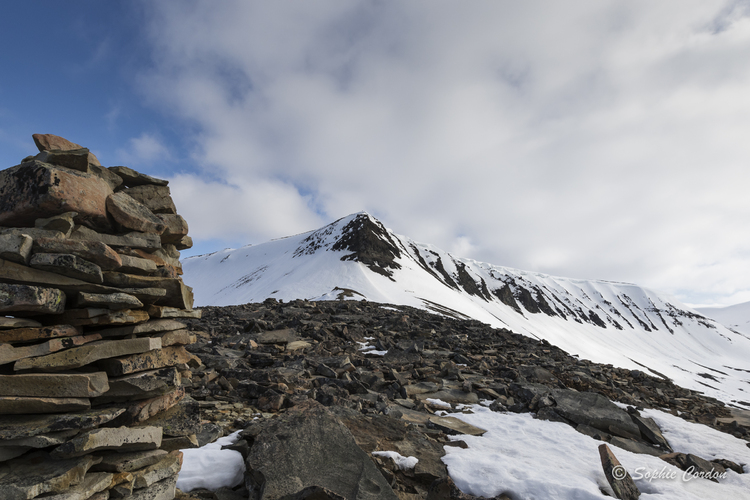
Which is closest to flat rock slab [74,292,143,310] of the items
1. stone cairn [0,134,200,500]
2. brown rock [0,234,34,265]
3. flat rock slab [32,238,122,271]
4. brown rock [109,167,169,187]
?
stone cairn [0,134,200,500]

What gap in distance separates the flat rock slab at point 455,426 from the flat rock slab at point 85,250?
698cm

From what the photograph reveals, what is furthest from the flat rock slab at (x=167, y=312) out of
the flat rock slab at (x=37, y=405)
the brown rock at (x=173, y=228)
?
the flat rock slab at (x=37, y=405)

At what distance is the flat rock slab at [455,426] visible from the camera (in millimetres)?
7596

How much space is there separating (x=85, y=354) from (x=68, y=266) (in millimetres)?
1107

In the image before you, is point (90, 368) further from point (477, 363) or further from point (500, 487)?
point (477, 363)

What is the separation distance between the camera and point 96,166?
4883 mm

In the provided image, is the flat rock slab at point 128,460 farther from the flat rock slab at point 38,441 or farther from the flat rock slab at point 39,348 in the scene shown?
the flat rock slab at point 39,348

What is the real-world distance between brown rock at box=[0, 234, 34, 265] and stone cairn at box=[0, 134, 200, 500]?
1cm

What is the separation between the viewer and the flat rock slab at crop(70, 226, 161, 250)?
14.6 ft

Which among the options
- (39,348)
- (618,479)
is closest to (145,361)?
(39,348)

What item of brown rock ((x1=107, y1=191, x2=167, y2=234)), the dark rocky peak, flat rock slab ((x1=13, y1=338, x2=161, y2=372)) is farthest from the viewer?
the dark rocky peak

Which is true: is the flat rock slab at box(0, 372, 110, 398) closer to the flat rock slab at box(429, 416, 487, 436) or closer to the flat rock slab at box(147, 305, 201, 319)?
the flat rock slab at box(147, 305, 201, 319)

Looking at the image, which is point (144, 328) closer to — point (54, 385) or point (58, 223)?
point (54, 385)

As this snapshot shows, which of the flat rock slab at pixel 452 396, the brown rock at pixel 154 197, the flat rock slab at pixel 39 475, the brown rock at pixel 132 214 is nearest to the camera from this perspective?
the flat rock slab at pixel 39 475
